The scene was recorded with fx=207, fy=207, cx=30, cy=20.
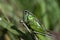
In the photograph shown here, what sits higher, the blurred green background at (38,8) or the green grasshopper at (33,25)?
the blurred green background at (38,8)

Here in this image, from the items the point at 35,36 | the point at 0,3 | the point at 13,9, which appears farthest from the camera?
the point at 13,9

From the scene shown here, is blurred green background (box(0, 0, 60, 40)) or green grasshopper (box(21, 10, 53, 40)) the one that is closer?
green grasshopper (box(21, 10, 53, 40))

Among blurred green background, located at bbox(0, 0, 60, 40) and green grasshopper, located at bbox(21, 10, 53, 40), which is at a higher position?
blurred green background, located at bbox(0, 0, 60, 40)

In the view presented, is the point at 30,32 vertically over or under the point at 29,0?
under

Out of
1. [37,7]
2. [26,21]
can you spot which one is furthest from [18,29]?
[37,7]

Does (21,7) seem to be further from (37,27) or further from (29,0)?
(37,27)

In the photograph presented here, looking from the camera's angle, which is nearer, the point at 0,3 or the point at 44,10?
the point at 0,3

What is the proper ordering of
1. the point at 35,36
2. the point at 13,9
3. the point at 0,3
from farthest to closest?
the point at 13,9 < the point at 0,3 < the point at 35,36

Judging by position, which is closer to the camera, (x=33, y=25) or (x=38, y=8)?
(x=33, y=25)

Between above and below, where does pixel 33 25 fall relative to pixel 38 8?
below

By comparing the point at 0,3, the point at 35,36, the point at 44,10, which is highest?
the point at 44,10

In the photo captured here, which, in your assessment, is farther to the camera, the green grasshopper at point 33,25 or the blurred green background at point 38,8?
the blurred green background at point 38,8
